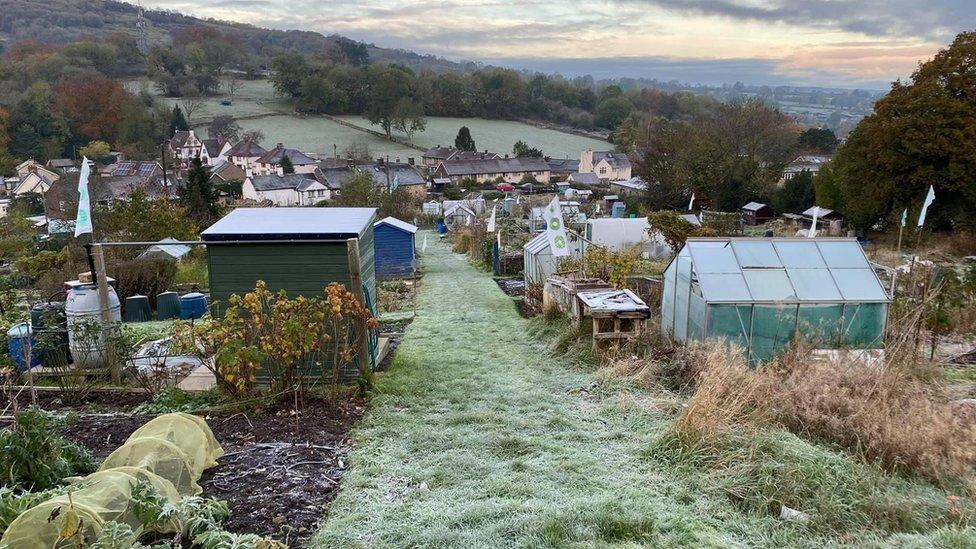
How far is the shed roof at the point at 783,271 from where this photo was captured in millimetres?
8516

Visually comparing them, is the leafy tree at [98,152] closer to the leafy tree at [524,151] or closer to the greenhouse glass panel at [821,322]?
the leafy tree at [524,151]

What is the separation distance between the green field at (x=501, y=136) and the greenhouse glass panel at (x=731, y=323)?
6794cm

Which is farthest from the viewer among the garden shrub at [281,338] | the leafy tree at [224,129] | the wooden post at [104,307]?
the leafy tree at [224,129]

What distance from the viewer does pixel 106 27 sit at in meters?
140

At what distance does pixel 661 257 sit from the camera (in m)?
25.2

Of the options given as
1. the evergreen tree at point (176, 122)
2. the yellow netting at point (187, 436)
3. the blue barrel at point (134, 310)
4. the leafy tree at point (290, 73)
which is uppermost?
the leafy tree at point (290, 73)

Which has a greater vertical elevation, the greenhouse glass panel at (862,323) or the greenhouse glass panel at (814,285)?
the greenhouse glass panel at (814,285)

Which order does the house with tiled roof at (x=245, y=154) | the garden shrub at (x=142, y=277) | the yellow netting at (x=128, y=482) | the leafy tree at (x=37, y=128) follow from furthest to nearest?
the house with tiled roof at (x=245, y=154) → the leafy tree at (x=37, y=128) → the garden shrub at (x=142, y=277) → the yellow netting at (x=128, y=482)

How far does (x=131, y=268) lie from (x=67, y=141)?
195ft

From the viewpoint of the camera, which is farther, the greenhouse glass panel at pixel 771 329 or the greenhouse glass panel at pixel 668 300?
the greenhouse glass panel at pixel 668 300

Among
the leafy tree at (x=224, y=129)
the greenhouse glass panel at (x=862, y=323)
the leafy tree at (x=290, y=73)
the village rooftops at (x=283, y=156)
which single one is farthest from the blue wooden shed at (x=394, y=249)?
the leafy tree at (x=290, y=73)

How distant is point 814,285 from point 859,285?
654mm

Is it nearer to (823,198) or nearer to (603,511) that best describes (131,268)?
(603,511)

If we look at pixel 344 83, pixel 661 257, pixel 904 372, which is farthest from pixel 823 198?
pixel 344 83
